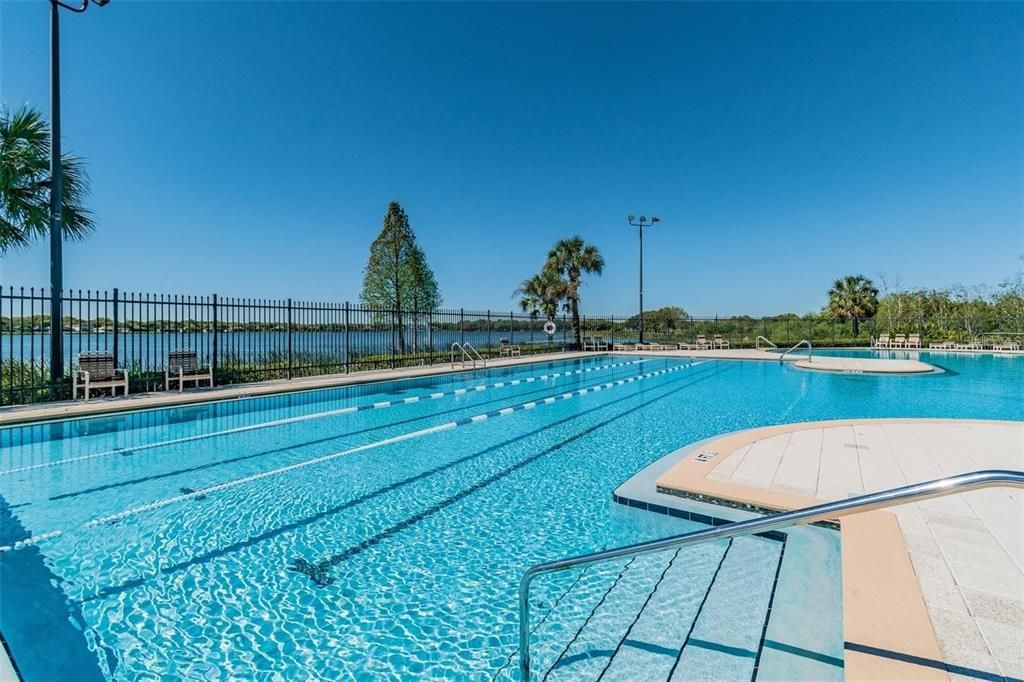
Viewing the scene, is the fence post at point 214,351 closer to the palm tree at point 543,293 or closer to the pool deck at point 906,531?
the pool deck at point 906,531

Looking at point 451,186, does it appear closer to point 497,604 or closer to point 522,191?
point 522,191

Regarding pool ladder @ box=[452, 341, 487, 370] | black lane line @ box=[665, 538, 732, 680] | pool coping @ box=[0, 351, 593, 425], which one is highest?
pool ladder @ box=[452, 341, 487, 370]

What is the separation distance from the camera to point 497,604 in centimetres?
262

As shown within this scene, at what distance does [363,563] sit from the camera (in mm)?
3092

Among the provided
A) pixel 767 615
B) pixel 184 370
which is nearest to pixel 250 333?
pixel 184 370

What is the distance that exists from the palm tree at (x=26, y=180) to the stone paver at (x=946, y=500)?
490 inches

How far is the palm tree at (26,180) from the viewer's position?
25.5 feet

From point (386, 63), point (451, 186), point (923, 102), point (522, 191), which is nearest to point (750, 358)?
point (923, 102)

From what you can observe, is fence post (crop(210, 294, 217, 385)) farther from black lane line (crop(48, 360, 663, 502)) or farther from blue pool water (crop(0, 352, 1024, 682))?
black lane line (crop(48, 360, 663, 502))

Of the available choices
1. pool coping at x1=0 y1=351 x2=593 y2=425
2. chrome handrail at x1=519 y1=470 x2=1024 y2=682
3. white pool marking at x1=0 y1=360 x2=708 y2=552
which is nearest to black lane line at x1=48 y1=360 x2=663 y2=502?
white pool marking at x1=0 y1=360 x2=708 y2=552

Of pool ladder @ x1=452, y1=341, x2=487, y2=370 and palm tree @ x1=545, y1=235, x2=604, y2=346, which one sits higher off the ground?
palm tree @ x1=545, y1=235, x2=604, y2=346

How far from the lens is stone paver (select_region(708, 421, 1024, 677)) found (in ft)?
6.22

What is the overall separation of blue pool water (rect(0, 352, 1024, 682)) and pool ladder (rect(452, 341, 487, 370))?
29.3 feet

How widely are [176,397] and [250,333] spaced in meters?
2.98
